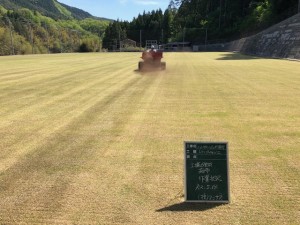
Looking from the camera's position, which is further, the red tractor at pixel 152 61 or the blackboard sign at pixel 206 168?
the red tractor at pixel 152 61

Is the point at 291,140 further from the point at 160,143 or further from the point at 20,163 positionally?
the point at 20,163

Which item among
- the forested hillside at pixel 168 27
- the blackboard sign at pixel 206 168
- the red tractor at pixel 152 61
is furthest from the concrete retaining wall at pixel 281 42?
the blackboard sign at pixel 206 168

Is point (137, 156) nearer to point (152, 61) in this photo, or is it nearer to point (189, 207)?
point (189, 207)

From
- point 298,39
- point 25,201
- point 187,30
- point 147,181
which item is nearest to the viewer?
point 25,201

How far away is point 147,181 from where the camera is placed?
19.4 feet

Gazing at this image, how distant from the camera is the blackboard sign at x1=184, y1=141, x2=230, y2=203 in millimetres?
4895

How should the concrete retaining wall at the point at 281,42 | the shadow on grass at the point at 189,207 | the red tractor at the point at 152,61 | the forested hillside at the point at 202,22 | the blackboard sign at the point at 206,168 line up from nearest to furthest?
the blackboard sign at the point at 206,168 → the shadow on grass at the point at 189,207 → the red tractor at the point at 152,61 → the concrete retaining wall at the point at 281,42 → the forested hillside at the point at 202,22

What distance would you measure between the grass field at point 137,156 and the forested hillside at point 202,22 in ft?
200

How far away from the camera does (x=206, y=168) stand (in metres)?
4.93

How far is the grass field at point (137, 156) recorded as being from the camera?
16.3ft

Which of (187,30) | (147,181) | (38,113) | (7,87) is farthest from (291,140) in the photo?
(187,30)

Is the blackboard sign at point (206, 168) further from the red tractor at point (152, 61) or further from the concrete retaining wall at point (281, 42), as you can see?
the concrete retaining wall at point (281, 42)

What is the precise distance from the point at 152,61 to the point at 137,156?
19.4 m

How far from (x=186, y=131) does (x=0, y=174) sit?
14.0ft
